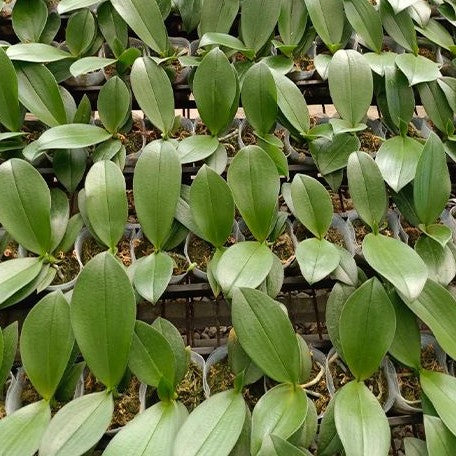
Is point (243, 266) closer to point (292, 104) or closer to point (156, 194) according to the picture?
point (156, 194)

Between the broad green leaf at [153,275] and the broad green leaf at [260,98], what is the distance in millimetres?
289

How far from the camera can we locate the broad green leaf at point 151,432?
0.64m

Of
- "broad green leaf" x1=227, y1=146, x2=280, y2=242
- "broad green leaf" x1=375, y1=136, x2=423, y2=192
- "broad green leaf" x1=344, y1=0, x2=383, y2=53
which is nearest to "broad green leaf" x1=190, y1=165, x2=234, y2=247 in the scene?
"broad green leaf" x1=227, y1=146, x2=280, y2=242

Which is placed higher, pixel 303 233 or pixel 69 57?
pixel 69 57

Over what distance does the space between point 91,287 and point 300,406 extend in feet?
0.96

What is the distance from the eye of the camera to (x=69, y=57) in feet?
3.42

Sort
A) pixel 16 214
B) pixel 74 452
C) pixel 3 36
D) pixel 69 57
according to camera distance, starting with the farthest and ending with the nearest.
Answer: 1. pixel 3 36
2. pixel 69 57
3. pixel 16 214
4. pixel 74 452

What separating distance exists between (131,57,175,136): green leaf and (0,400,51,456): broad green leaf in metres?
0.48

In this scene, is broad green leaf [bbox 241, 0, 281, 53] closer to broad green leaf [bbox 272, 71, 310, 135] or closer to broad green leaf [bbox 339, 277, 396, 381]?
broad green leaf [bbox 272, 71, 310, 135]

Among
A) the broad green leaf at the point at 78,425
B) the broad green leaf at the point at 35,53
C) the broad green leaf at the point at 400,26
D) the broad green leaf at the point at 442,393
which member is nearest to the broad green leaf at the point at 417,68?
the broad green leaf at the point at 400,26

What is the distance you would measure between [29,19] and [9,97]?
0.77ft

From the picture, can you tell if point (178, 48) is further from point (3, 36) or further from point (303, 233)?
point (303, 233)

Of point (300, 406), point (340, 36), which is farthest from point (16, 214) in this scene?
point (340, 36)

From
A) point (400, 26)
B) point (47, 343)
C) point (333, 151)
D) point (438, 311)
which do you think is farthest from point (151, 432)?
point (400, 26)
